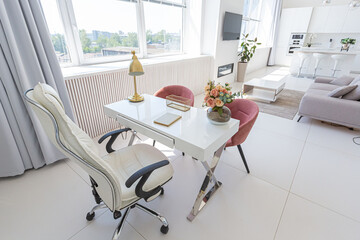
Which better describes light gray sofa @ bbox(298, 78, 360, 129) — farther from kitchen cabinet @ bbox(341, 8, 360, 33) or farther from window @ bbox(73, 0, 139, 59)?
kitchen cabinet @ bbox(341, 8, 360, 33)

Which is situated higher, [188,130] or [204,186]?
[188,130]

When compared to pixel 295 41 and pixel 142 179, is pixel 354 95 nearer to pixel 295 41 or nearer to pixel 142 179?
pixel 142 179

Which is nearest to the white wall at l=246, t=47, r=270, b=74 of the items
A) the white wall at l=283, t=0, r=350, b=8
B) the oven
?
the oven

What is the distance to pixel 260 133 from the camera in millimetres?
2725

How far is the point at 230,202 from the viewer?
1.61 m

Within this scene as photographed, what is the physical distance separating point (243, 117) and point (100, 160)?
1446 millimetres

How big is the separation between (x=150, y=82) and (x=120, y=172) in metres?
2.01

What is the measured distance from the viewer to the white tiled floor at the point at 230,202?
1365 mm

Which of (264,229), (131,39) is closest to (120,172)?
(264,229)

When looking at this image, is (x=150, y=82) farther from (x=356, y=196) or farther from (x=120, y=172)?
(x=356, y=196)

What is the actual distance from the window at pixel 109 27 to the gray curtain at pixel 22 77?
0.70 meters

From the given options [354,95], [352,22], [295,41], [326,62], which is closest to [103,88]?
[354,95]

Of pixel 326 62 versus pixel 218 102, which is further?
pixel 326 62

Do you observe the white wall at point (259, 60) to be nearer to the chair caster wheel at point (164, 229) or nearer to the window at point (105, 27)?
the window at point (105, 27)
